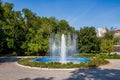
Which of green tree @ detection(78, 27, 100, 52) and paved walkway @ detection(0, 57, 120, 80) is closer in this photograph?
paved walkway @ detection(0, 57, 120, 80)

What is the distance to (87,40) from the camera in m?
32.6

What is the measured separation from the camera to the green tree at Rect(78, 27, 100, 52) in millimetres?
32625

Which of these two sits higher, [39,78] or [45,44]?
[45,44]

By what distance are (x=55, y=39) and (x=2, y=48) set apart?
7.66m

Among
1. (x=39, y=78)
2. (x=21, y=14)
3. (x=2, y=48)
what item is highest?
(x=21, y=14)

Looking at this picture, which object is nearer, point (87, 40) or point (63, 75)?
point (63, 75)

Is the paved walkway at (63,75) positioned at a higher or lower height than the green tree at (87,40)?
lower

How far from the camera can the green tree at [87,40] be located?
32625mm

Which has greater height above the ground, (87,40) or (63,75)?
(87,40)

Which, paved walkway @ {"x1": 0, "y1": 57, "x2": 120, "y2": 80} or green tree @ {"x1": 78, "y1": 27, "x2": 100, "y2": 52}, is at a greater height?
green tree @ {"x1": 78, "y1": 27, "x2": 100, "y2": 52}

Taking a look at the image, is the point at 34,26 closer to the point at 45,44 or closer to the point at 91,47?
the point at 45,44

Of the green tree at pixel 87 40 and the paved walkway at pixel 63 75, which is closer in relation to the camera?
the paved walkway at pixel 63 75

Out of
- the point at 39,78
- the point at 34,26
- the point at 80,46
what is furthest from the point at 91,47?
the point at 39,78

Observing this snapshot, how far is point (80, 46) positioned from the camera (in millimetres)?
33000
